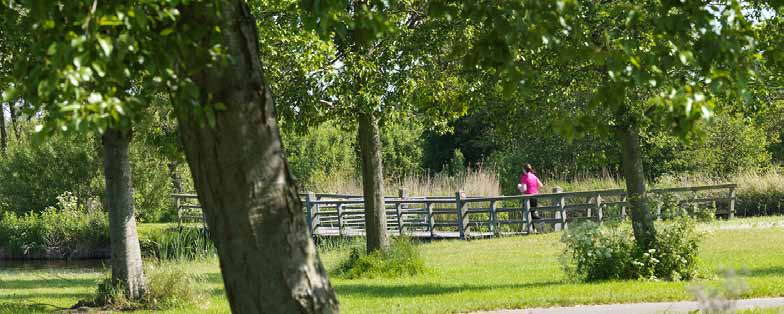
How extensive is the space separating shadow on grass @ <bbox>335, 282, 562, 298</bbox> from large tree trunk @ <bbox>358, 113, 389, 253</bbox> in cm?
229

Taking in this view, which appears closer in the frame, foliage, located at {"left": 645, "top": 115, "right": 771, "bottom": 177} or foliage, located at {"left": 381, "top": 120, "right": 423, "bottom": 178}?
foliage, located at {"left": 645, "top": 115, "right": 771, "bottom": 177}

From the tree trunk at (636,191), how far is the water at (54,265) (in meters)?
14.8

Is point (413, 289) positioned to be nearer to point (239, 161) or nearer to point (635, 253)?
point (635, 253)

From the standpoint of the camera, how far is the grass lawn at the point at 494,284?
1112cm

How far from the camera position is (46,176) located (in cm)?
3653

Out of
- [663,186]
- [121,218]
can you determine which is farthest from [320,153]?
[121,218]

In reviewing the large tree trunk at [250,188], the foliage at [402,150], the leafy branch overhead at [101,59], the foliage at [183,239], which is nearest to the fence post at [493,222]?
the foliage at [183,239]

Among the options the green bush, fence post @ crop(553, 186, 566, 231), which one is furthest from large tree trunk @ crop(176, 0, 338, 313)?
fence post @ crop(553, 186, 566, 231)

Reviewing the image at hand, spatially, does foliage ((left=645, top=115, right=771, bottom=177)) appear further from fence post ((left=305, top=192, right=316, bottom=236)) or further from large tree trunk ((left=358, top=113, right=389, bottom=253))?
large tree trunk ((left=358, top=113, right=389, bottom=253))

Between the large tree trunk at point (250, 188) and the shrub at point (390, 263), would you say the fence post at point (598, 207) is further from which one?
the large tree trunk at point (250, 188)

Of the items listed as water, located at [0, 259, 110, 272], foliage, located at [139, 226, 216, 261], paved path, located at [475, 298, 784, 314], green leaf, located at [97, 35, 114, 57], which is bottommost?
paved path, located at [475, 298, 784, 314]

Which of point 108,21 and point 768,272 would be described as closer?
point 108,21

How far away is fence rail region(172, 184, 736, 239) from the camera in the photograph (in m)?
25.8

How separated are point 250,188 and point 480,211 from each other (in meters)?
21.3
